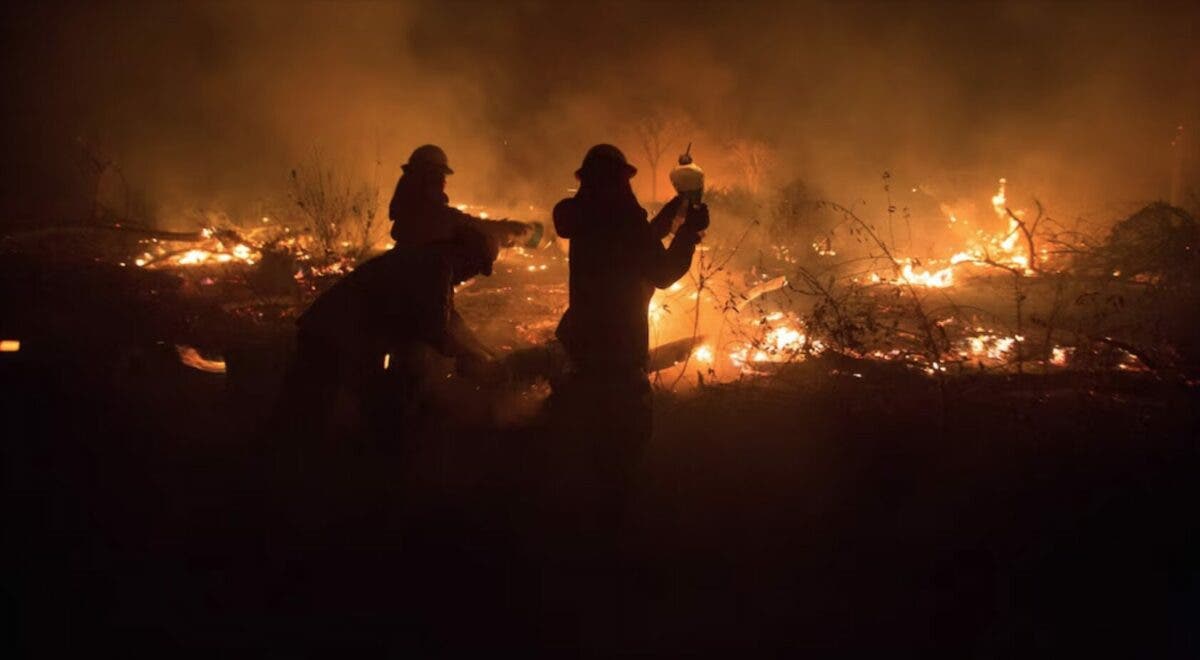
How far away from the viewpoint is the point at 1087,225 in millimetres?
13531

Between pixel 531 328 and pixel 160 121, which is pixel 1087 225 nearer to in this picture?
pixel 531 328

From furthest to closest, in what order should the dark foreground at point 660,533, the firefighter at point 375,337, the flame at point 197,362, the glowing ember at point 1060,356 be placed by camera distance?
the glowing ember at point 1060,356 < the flame at point 197,362 < the firefighter at point 375,337 < the dark foreground at point 660,533

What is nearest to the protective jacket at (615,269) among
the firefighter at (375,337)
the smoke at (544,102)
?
the firefighter at (375,337)

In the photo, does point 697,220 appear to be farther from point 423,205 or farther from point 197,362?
point 197,362

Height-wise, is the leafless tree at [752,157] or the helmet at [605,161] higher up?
the leafless tree at [752,157]

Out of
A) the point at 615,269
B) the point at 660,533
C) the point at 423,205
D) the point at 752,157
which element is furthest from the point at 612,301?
the point at 752,157

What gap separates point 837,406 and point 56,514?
444 cm

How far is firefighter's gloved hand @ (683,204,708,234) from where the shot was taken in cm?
333

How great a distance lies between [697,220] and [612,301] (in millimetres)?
569

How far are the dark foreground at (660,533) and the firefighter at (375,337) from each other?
0.30 meters

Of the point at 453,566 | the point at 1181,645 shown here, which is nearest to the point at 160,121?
the point at 453,566

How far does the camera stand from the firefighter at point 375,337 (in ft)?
12.0

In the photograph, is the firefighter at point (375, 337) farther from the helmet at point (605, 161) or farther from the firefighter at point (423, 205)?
the firefighter at point (423, 205)

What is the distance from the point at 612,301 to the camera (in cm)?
336
